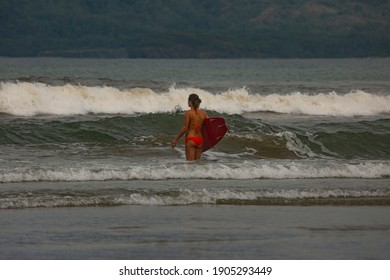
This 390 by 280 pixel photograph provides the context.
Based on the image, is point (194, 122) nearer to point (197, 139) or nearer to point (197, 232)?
point (197, 139)

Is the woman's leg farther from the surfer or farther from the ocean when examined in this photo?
A: the ocean

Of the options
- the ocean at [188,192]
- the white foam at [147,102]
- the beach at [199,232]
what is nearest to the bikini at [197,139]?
the ocean at [188,192]

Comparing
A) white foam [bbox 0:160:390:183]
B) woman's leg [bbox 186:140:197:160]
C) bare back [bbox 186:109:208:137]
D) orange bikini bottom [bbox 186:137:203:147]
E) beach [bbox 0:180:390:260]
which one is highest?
bare back [bbox 186:109:208:137]

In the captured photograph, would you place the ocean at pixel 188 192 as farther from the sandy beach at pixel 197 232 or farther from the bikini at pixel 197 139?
the bikini at pixel 197 139

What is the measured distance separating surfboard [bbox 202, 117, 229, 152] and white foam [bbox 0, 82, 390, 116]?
39.3 feet

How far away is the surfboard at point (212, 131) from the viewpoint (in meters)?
17.1

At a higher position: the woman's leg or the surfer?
the surfer

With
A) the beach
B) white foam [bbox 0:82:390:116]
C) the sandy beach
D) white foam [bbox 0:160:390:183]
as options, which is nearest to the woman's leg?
white foam [bbox 0:160:390:183]

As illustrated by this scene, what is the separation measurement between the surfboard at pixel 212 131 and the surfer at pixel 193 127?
14 cm

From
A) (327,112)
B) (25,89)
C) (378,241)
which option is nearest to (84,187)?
(378,241)

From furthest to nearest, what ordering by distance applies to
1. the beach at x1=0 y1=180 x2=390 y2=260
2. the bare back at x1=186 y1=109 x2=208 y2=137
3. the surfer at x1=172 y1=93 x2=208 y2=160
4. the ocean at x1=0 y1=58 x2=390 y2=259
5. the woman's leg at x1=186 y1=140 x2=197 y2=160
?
the woman's leg at x1=186 y1=140 x2=197 y2=160, the bare back at x1=186 y1=109 x2=208 y2=137, the surfer at x1=172 y1=93 x2=208 y2=160, the ocean at x1=0 y1=58 x2=390 y2=259, the beach at x1=0 y1=180 x2=390 y2=260

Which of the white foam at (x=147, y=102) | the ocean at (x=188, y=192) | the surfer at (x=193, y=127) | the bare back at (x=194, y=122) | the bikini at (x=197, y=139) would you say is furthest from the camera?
the white foam at (x=147, y=102)

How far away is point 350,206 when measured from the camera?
1417 cm

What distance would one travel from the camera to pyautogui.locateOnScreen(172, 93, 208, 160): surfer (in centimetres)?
1647
